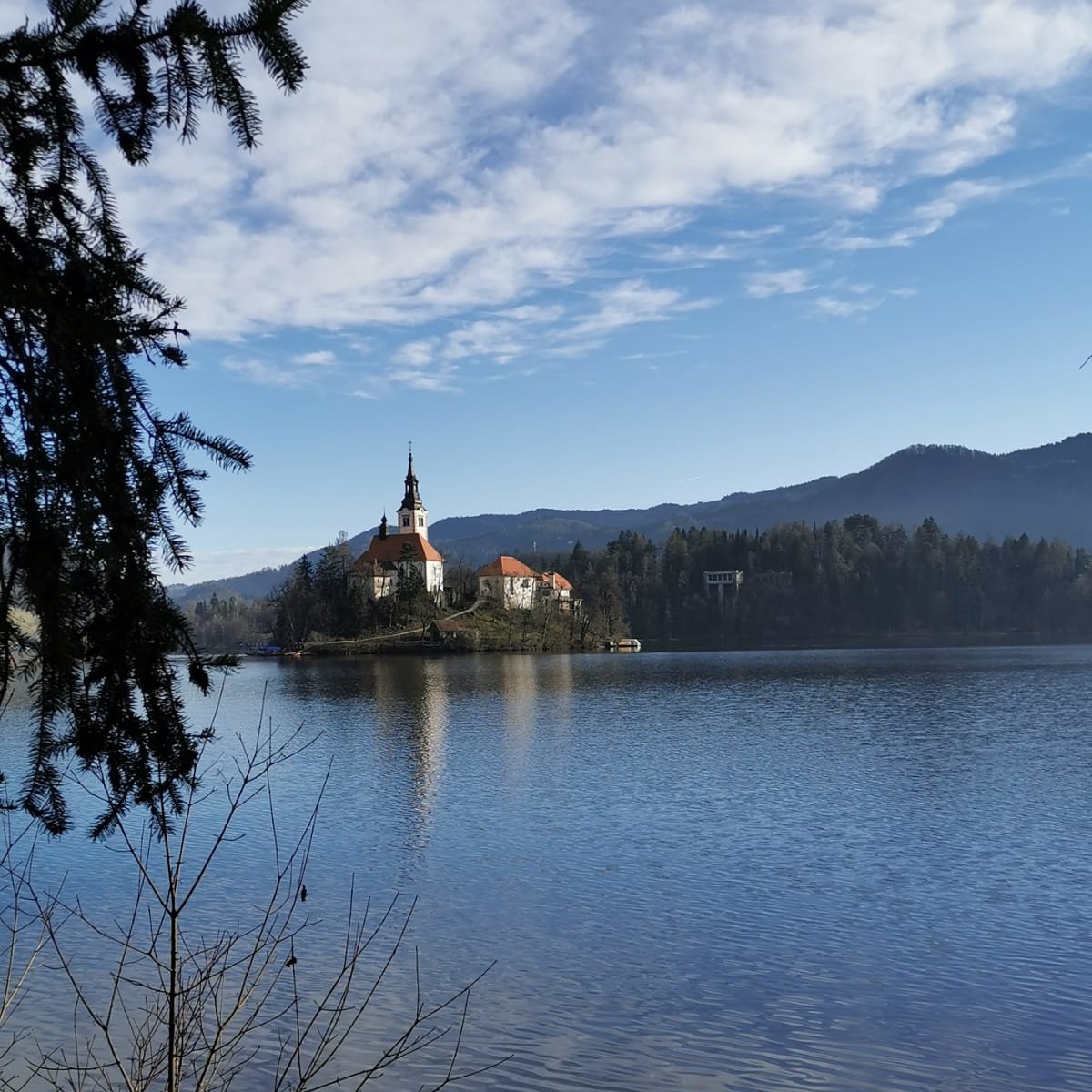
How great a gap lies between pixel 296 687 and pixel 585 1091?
172 feet

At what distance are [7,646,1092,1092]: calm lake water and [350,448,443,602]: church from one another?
74.9m

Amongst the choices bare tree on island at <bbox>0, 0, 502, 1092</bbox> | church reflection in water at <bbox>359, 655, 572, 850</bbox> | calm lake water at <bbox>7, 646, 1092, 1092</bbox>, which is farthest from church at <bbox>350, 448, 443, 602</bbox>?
bare tree on island at <bbox>0, 0, 502, 1092</bbox>

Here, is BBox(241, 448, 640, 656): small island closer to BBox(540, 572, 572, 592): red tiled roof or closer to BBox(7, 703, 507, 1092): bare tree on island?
BBox(540, 572, 572, 592): red tiled roof

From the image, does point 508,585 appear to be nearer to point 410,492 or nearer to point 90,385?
point 410,492

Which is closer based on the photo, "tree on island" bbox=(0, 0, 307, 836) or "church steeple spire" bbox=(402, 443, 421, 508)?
"tree on island" bbox=(0, 0, 307, 836)

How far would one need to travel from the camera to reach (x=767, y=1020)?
10102mm

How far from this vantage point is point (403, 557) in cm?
10969

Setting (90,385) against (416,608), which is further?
(416,608)

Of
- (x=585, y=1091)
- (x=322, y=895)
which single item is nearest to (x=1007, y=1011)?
(x=585, y=1091)

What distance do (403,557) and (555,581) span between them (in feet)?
86.8

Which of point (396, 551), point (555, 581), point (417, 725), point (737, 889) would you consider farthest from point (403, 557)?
point (737, 889)

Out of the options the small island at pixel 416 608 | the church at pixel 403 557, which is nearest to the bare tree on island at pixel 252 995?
the small island at pixel 416 608

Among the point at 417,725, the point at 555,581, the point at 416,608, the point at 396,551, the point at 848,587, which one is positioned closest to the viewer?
the point at 417,725

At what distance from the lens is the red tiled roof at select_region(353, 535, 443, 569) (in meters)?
111
